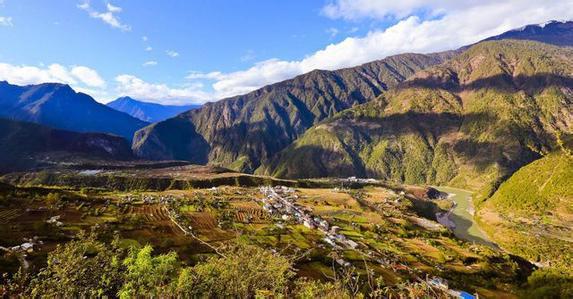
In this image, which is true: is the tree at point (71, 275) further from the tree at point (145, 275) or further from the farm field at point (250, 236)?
the farm field at point (250, 236)

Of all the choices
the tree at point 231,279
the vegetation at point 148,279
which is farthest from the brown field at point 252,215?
the tree at point 231,279

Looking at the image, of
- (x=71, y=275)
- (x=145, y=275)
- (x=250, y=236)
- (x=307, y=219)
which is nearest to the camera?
(x=71, y=275)

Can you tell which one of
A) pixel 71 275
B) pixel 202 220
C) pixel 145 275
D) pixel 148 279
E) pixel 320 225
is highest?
pixel 71 275

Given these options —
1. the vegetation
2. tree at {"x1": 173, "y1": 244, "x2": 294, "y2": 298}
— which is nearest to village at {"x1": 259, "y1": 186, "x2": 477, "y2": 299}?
tree at {"x1": 173, "y1": 244, "x2": 294, "y2": 298}

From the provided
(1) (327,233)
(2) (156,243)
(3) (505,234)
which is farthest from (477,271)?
(2) (156,243)

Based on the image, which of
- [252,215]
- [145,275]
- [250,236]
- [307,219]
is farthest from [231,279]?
[307,219]

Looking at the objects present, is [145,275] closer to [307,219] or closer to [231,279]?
[231,279]

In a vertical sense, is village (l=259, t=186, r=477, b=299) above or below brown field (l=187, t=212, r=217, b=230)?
below

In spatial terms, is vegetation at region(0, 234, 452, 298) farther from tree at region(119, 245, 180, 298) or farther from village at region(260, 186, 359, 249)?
village at region(260, 186, 359, 249)

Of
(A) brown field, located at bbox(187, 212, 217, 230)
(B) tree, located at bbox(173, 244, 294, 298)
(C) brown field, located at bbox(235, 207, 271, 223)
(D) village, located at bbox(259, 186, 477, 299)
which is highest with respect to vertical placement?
(B) tree, located at bbox(173, 244, 294, 298)

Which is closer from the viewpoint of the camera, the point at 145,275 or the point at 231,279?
the point at 145,275

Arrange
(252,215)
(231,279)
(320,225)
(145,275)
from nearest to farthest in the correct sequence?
(145,275)
(231,279)
(320,225)
(252,215)
